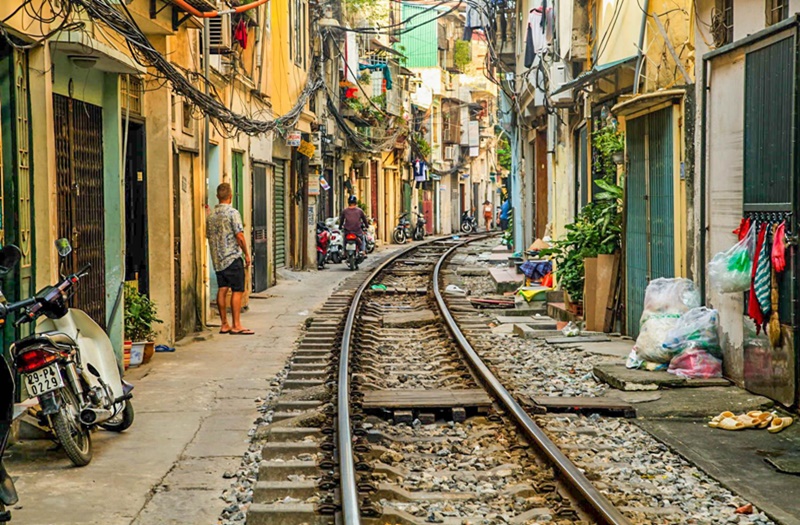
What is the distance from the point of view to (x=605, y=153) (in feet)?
46.4

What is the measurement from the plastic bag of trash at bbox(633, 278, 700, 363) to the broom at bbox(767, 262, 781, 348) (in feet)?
4.92

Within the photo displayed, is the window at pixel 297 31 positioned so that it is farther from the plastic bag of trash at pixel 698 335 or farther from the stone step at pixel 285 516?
the stone step at pixel 285 516

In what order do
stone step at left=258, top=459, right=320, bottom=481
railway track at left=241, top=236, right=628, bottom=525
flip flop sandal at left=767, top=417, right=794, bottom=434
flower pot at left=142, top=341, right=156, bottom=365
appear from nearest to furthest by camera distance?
railway track at left=241, top=236, right=628, bottom=525 → stone step at left=258, top=459, right=320, bottom=481 → flip flop sandal at left=767, top=417, right=794, bottom=434 → flower pot at left=142, top=341, right=156, bottom=365

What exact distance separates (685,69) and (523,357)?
3.37 m

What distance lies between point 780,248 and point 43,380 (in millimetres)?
5131

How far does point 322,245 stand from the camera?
27.9 meters

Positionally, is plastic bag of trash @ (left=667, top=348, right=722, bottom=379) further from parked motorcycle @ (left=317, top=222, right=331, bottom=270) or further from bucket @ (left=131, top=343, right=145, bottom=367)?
parked motorcycle @ (left=317, top=222, right=331, bottom=270)

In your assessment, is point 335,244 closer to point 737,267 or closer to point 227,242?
point 227,242

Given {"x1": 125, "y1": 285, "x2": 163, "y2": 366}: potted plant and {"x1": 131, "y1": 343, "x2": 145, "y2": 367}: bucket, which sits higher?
{"x1": 125, "y1": 285, "x2": 163, "y2": 366}: potted plant

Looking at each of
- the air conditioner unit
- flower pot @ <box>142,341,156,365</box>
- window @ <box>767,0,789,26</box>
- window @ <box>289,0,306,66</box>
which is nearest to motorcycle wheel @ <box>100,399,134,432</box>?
flower pot @ <box>142,341,156,365</box>

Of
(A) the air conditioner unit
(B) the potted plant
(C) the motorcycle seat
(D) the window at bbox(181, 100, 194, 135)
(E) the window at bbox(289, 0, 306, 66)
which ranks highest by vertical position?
(E) the window at bbox(289, 0, 306, 66)

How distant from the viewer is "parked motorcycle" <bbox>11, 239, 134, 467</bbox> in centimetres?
645

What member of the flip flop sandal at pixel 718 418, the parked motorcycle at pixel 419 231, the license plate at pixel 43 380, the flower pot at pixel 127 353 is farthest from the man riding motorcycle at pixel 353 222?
the parked motorcycle at pixel 419 231

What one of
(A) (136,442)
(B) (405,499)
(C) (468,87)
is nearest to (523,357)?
(A) (136,442)
